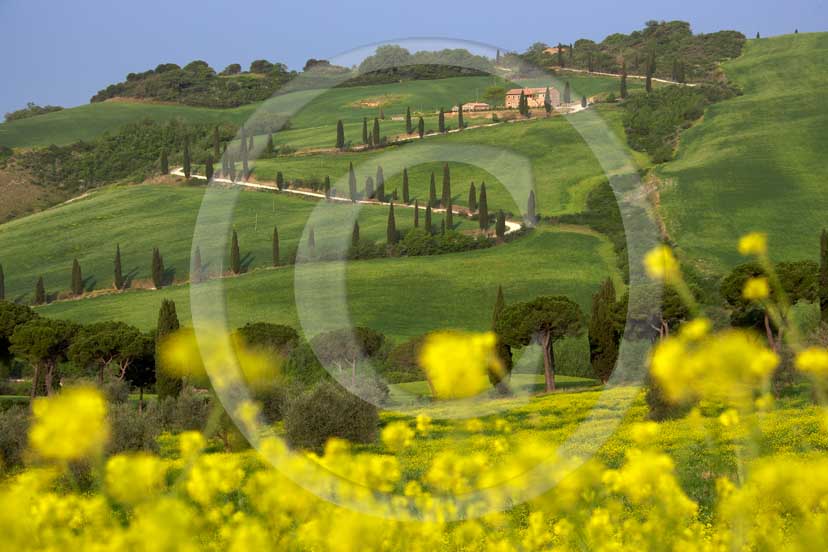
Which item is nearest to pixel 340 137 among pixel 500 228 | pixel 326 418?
pixel 500 228

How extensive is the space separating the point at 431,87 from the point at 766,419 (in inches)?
6456

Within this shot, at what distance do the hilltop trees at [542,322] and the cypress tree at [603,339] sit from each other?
2421 mm

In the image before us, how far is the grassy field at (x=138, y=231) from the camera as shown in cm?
9362

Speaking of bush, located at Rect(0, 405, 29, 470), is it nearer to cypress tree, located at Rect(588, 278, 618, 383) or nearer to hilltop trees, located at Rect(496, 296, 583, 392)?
hilltop trees, located at Rect(496, 296, 583, 392)

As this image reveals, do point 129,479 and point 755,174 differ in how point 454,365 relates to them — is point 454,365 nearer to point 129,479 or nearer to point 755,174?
point 129,479

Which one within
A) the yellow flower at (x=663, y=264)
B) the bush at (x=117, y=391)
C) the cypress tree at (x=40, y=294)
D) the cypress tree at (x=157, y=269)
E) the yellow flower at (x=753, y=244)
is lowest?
the cypress tree at (x=40, y=294)

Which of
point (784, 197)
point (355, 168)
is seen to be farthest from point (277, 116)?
point (784, 197)

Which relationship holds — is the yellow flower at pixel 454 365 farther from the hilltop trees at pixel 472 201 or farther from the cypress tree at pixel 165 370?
the hilltop trees at pixel 472 201

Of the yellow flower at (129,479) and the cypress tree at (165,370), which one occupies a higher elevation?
the yellow flower at (129,479)

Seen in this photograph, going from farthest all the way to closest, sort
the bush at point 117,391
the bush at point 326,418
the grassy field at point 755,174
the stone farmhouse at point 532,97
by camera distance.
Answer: the stone farmhouse at point 532,97 → the grassy field at point 755,174 → the bush at point 117,391 → the bush at point 326,418

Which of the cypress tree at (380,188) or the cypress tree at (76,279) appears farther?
the cypress tree at (380,188)

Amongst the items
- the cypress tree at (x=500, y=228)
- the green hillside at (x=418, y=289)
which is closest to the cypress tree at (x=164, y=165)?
the green hillside at (x=418, y=289)

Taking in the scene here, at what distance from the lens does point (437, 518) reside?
6.72 meters

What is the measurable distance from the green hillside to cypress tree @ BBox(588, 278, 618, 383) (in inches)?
833
